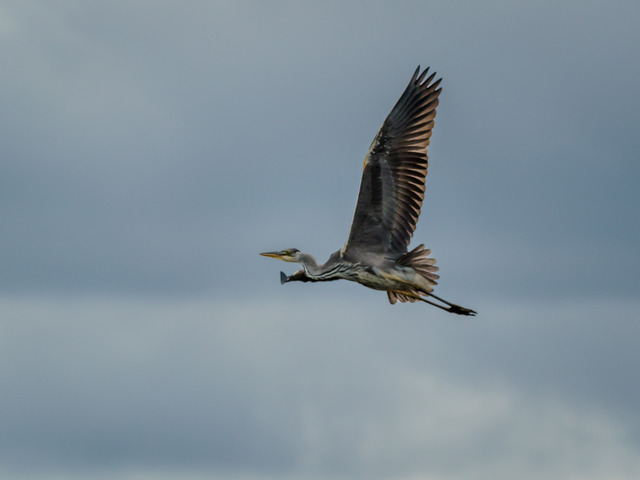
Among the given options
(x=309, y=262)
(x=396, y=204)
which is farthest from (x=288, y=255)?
(x=396, y=204)

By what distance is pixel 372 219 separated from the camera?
42.9 m

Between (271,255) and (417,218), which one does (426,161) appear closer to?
(417,218)

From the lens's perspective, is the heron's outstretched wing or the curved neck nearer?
the heron's outstretched wing

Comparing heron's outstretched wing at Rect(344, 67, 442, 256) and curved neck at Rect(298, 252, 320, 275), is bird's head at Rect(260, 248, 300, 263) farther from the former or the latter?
heron's outstretched wing at Rect(344, 67, 442, 256)

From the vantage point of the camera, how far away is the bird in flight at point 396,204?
1674 inches

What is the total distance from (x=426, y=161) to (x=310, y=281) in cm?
456

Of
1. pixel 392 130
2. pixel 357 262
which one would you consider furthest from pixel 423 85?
pixel 357 262

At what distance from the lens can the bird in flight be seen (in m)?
42.5

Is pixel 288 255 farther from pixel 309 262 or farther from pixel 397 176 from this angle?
pixel 397 176

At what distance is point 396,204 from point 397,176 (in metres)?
0.72

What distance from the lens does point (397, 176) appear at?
4269 cm

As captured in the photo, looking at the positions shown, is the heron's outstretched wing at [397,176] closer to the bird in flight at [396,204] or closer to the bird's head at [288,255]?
the bird in flight at [396,204]

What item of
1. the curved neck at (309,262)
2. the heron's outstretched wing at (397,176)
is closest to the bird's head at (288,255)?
the curved neck at (309,262)

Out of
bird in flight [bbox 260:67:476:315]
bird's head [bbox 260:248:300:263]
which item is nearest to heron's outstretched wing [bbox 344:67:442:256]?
bird in flight [bbox 260:67:476:315]
